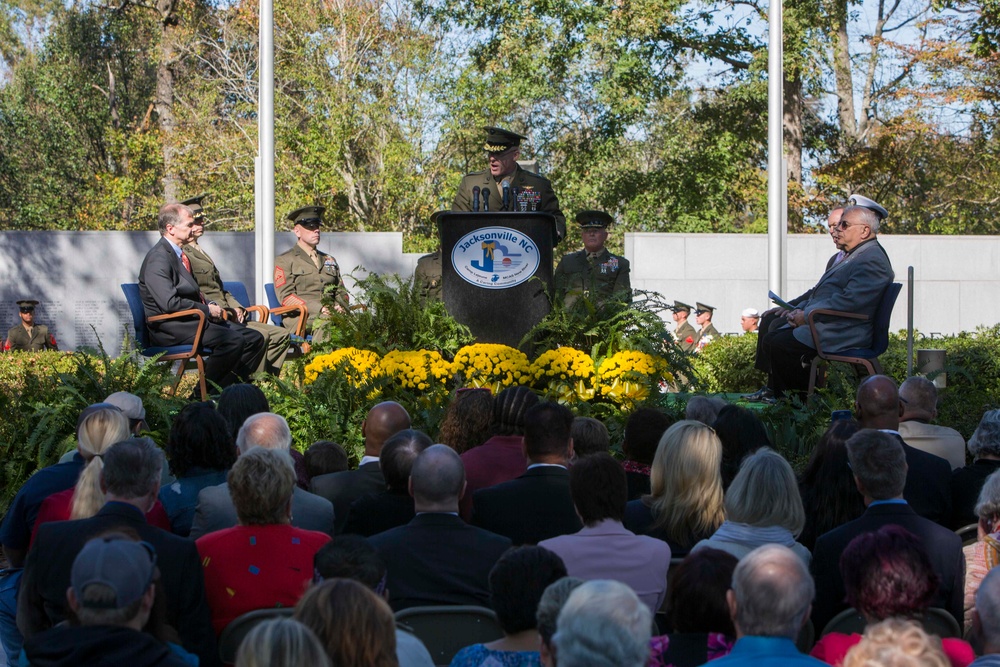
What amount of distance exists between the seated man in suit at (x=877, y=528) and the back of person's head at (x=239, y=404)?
2.82m

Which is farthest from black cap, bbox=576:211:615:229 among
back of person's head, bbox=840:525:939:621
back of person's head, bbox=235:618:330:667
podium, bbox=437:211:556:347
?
back of person's head, bbox=235:618:330:667

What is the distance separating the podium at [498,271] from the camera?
853 cm

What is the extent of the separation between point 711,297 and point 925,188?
9264 mm

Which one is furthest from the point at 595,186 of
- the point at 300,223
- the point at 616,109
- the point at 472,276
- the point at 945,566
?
the point at 945,566

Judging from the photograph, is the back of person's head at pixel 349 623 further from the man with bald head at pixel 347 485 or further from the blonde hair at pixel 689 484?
the man with bald head at pixel 347 485

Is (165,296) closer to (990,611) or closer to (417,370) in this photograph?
(417,370)

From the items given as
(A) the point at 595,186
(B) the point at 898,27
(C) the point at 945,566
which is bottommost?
(C) the point at 945,566

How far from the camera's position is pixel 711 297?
18781 millimetres

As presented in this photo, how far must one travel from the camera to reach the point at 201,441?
4.71 meters

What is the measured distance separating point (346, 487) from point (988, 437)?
8.90 feet

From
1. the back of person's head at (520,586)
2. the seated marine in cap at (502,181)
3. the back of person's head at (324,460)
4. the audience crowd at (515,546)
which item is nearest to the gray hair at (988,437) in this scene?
the audience crowd at (515,546)

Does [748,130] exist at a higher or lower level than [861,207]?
higher

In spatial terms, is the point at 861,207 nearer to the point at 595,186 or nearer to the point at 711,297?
the point at 711,297

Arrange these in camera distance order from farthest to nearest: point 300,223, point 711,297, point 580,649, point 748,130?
1. point 748,130
2. point 711,297
3. point 300,223
4. point 580,649
